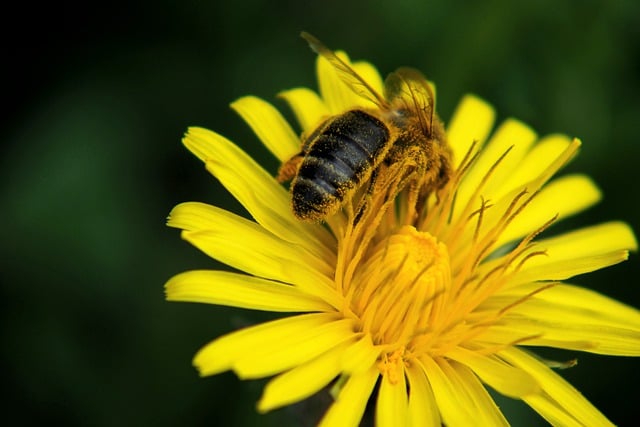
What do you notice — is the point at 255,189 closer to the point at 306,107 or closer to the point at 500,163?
the point at 306,107

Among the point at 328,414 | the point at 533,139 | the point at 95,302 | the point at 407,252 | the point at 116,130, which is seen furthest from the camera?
the point at 116,130

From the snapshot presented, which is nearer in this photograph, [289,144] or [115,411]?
[289,144]

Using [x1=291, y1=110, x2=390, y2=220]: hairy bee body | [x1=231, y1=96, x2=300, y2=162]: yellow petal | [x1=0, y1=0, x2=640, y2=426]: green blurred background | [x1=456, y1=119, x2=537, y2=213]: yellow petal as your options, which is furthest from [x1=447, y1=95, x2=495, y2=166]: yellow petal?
[x1=291, y1=110, x2=390, y2=220]: hairy bee body

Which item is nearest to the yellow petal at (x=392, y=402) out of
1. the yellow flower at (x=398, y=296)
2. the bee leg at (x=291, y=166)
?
the yellow flower at (x=398, y=296)

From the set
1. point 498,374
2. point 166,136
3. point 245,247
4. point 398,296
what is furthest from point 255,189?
point 166,136

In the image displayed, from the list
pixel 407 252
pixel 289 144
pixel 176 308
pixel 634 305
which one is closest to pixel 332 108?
pixel 289 144

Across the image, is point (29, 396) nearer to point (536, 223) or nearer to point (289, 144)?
point (289, 144)

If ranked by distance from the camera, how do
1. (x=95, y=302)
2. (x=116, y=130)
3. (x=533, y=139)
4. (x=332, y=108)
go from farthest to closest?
(x=116, y=130) < (x=95, y=302) < (x=533, y=139) < (x=332, y=108)
